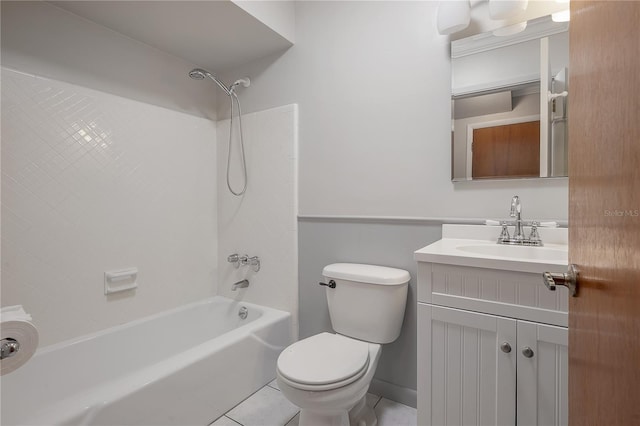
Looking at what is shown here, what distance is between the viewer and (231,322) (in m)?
2.25

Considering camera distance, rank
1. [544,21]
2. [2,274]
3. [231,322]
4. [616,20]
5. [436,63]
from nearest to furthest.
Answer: [616,20] → [544,21] → [2,274] → [436,63] → [231,322]

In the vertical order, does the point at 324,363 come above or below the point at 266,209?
below

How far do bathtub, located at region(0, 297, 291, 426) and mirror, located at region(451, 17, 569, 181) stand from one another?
146 centimetres

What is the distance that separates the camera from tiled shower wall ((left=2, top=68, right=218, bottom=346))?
152 cm

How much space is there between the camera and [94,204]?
1.77 m

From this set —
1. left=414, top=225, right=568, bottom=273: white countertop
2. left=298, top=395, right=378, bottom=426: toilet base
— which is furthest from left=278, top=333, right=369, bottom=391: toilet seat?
left=414, top=225, right=568, bottom=273: white countertop

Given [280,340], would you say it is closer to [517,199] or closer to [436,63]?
[517,199]

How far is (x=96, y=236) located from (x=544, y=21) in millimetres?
2459

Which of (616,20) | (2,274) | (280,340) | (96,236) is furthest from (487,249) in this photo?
(2,274)

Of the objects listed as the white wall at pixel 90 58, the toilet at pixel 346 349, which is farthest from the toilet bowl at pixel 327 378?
Result: the white wall at pixel 90 58

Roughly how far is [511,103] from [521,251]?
2.21 feet

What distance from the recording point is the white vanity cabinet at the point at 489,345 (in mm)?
1007

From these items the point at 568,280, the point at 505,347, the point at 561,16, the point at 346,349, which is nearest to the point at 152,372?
the point at 346,349

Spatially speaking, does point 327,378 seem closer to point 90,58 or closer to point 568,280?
point 568,280
